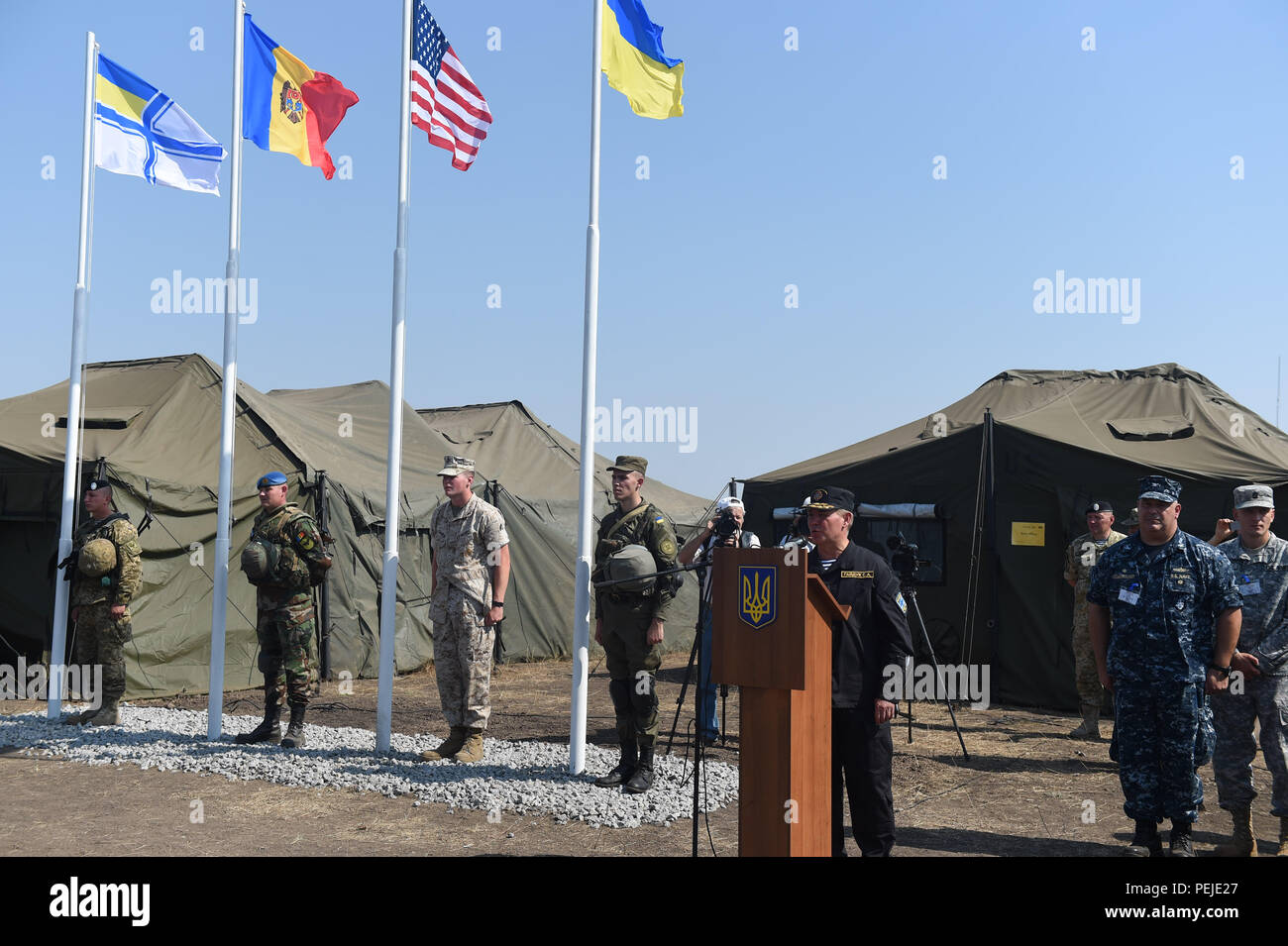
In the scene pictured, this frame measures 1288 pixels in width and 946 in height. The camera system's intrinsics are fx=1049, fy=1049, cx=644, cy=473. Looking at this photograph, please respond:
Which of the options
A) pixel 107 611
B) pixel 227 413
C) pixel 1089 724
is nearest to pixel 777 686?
pixel 227 413

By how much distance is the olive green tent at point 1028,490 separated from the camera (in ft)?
→ 34.9

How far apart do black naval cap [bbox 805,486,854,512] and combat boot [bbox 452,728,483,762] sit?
11.6ft

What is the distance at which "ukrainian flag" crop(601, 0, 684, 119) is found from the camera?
24.6 feet

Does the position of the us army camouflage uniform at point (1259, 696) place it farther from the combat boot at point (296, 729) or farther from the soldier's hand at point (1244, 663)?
the combat boot at point (296, 729)

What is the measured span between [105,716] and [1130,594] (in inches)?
315

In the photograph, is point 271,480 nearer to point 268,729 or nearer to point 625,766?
point 268,729

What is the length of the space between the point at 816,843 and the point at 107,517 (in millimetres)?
7423

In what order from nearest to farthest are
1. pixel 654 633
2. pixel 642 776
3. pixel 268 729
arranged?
pixel 654 633, pixel 642 776, pixel 268 729

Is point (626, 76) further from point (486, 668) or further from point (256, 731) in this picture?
point (256, 731)

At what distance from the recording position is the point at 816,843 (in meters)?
4.11

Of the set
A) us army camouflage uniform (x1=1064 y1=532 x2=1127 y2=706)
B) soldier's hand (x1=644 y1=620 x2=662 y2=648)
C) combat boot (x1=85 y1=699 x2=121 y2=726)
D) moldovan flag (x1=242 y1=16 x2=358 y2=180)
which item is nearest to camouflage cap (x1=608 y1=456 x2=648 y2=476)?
soldier's hand (x1=644 y1=620 x2=662 y2=648)

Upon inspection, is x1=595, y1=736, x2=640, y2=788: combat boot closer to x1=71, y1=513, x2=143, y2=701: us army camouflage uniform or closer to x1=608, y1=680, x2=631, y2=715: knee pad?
x1=608, y1=680, x2=631, y2=715: knee pad

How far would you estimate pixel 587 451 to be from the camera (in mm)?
7062
